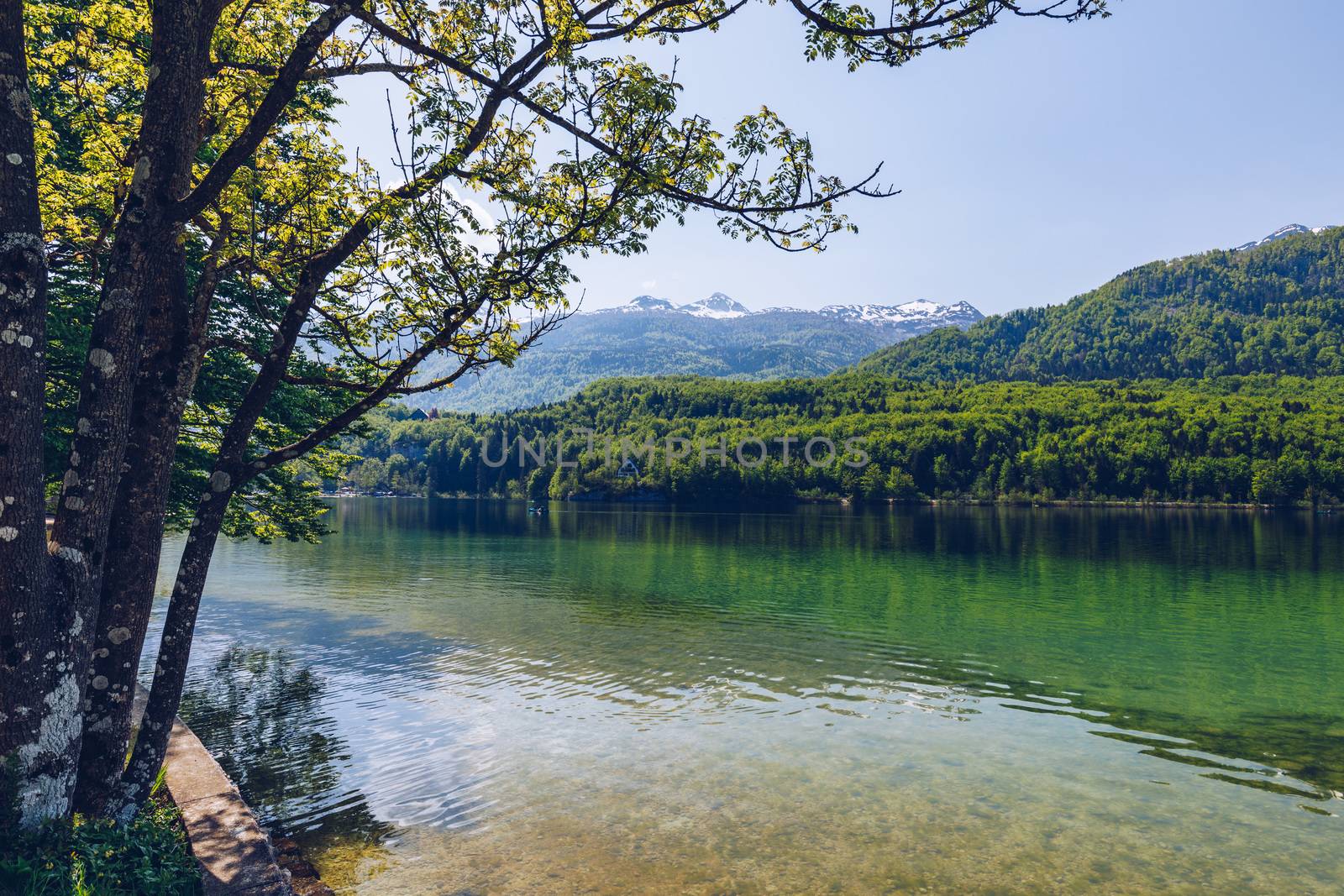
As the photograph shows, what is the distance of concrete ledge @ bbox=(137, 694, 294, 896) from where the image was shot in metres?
8.88

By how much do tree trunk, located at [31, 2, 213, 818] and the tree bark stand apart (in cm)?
12

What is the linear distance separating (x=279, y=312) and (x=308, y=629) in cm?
1741

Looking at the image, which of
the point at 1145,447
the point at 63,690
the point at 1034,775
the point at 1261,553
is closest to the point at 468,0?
the point at 63,690

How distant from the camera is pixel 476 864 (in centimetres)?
1266

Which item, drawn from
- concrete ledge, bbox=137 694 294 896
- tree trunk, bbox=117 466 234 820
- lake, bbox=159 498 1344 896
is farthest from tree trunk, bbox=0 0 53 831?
lake, bbox=159 498 1344 896

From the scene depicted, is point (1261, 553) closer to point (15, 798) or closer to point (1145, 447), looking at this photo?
point (15, 798)

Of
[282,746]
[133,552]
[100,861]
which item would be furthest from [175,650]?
[282,746]

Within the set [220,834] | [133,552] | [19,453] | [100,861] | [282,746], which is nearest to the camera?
[19,453]

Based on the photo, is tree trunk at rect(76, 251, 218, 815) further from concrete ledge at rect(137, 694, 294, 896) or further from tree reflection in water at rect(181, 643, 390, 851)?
tree reflection in water at rect(181, 643, 390, 851)

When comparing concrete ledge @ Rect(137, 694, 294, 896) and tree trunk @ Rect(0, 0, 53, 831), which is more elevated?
tree trunk @ Rect(0, 0, 53, 831)

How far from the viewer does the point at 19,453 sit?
7.01m

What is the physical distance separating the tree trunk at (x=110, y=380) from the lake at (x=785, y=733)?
20.6 feet

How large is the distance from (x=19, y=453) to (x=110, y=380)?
105 centimetres

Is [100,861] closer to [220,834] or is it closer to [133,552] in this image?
[220,834]
